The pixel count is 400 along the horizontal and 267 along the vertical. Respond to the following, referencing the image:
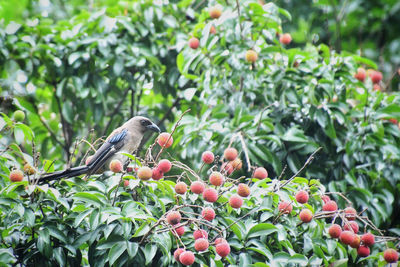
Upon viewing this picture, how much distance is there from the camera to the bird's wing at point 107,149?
3.78m

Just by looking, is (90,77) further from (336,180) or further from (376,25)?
(376,25)

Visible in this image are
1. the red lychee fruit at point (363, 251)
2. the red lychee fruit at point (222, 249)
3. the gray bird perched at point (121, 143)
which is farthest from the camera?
the gray bird perched at point (121, 143)

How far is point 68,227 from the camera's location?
300cm

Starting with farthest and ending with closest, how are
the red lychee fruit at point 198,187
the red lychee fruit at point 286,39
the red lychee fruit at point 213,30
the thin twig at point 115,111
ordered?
the thin twig at point 115,111, the red lychee fruit at point 286,39, the red lychee fruit at point 213,30, the red lychee fruit at point 198,187

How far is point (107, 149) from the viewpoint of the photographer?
13.5 feet

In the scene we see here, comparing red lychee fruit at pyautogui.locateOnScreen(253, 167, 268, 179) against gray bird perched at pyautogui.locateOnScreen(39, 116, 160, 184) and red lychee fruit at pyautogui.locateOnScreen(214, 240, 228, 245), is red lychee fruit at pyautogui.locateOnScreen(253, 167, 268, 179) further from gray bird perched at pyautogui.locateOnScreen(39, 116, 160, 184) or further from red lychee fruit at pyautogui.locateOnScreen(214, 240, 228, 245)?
gray bird perched at pyautogui.locateOnScreen(39, 116, 160, 184)

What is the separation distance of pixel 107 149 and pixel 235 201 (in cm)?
149

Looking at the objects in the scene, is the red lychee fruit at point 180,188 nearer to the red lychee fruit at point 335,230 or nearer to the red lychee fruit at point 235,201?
the red lychee fruit at point 235,201

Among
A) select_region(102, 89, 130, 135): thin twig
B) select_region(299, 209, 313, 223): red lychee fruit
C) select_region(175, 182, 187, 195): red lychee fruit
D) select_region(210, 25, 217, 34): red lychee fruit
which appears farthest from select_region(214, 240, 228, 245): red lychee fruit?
select_region(102, 89, 130, 135): thin twig

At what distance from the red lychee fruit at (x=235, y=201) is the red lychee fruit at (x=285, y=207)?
27 cm

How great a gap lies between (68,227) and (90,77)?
2.47m

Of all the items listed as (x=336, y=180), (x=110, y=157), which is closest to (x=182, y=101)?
(x=110, y=157)

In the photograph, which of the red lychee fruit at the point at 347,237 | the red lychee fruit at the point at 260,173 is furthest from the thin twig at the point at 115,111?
the red lychee fruit at the point at 347,237

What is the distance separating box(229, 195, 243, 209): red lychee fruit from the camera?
299cm
